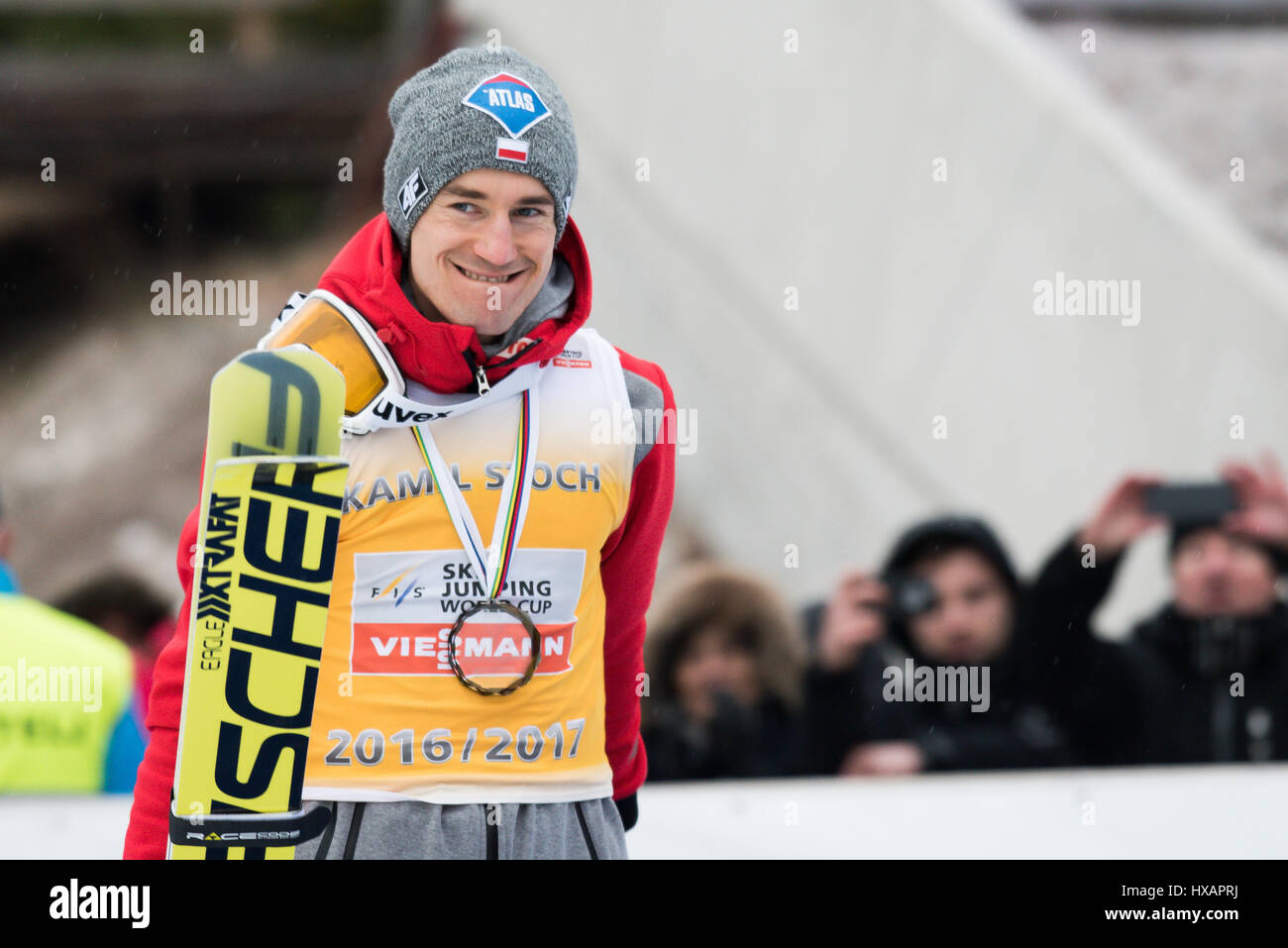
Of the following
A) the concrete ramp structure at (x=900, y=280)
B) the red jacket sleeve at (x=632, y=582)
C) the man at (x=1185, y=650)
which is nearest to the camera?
the red jacket sleeve at (x=632, y=582)

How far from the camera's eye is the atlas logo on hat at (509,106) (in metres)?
1.84

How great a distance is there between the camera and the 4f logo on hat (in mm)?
1878

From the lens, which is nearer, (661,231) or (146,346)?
(661,231)

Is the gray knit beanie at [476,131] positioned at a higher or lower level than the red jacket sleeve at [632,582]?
higher

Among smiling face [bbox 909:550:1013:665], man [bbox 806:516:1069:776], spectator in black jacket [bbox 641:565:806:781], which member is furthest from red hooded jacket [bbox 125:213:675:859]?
smiling face [bbox 909:550:1013:665]

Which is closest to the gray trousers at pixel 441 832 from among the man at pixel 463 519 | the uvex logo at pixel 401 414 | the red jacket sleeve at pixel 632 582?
the man at pixel 463 519

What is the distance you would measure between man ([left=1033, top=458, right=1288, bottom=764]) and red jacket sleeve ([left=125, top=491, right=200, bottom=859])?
10.1ft

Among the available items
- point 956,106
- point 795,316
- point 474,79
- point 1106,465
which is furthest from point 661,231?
point 474,79

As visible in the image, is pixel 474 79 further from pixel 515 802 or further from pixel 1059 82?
pixel 1059 82

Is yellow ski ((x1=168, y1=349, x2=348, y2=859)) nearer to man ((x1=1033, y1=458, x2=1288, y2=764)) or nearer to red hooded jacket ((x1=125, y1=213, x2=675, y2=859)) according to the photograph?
red hooded jacket ((x1=125, y1=213, x2=675, y2=859))

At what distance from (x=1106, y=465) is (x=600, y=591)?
525 centimetres

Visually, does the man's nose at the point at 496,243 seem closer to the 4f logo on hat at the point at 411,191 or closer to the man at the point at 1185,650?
the 4f logo on hat at the point at 411,191

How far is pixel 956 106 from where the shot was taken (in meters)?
7.35

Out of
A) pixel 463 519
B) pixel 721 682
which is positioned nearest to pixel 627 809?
pixel 463 519
